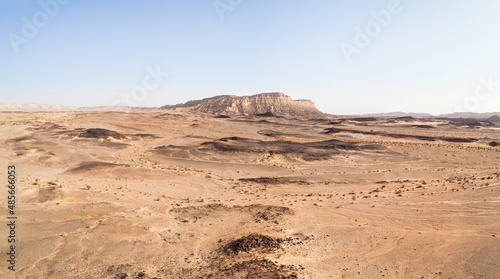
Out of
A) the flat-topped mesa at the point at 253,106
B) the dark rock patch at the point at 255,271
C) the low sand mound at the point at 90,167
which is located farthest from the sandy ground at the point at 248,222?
the flat-topped mesa at the point at 253,106

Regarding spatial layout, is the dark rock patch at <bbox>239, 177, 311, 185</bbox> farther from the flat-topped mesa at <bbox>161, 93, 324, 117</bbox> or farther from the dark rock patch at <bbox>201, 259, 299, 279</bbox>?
the flat-topped mesa at <bbox>161, 93, 324, 117</bbox>

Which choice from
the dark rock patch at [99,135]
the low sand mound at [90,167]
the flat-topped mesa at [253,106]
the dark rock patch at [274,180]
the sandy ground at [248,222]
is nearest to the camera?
the sandy ground at [248,222]

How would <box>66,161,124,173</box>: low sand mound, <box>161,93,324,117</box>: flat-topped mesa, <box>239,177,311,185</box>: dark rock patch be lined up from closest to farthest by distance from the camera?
1. <box>239,177,311,185</box>: dark rock patch
2. <box>66,161,124,173</box>: low sand mound
3. <box>161,93,324,117</box>: flat-topped mesa

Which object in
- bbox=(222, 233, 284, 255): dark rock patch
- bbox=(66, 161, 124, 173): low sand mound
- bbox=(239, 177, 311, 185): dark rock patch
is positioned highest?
bbox=(222, 233, 284, 255): dark rock patch

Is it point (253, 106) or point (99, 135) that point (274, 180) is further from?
point (253, 106)

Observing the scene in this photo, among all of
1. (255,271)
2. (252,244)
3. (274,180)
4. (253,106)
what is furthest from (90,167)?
(253,106)

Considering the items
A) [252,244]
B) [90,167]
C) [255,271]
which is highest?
[255,271]

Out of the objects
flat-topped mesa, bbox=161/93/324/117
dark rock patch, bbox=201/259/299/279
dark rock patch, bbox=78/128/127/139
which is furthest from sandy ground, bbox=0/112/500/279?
flat-topped mesa, bbox=161/93/324/117

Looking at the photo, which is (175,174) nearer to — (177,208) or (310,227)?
(177,208)

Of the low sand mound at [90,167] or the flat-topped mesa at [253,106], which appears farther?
the flat-topped mesa at [253,106]

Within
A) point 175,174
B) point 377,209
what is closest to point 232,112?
point 175,174

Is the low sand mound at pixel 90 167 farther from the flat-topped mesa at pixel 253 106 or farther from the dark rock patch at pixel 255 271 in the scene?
the flat-topped mesa at pixel 253 106

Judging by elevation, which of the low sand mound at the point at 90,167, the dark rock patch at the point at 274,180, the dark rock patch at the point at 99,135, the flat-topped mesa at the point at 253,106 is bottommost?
the dark rock patch at the point at 274,180

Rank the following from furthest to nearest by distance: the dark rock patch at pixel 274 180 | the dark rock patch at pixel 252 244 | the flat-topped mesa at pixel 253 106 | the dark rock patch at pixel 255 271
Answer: the flat-topped mesa at pixel 253 106
the dark rock patch at pixel 274 180
the dark rock patch at pixel 252 244
the dark rock patch at pixel 255 271
